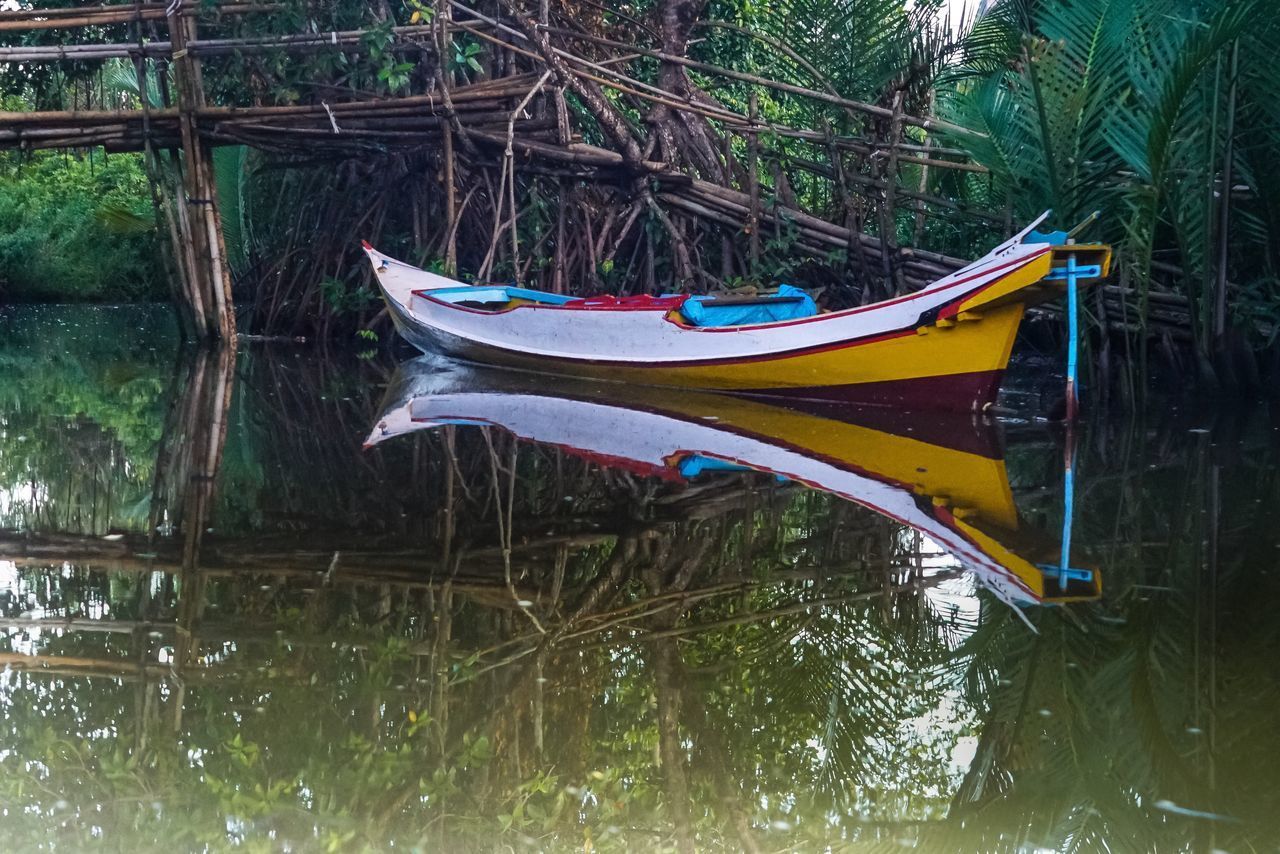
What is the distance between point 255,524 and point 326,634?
1.44 m

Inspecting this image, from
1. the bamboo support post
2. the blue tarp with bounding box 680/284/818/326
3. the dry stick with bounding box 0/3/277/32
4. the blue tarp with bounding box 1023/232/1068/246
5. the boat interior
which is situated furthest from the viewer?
the bamboo support post

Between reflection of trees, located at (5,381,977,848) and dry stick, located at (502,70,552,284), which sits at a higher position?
dry stick, located at (502,70,552,284)

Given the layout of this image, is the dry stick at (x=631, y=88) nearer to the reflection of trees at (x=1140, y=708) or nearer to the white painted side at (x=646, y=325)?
the white painted side at (x=646, y=325)

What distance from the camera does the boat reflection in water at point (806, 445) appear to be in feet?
14.1

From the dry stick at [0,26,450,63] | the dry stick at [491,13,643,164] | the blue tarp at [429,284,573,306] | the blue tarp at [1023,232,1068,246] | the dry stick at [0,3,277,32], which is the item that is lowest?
the blue tarp at [429,284,573,306]

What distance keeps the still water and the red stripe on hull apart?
4.78ft

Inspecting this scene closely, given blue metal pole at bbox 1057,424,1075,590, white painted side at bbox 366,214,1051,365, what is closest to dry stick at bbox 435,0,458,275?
white painted side at bbox 366,214,1051,365

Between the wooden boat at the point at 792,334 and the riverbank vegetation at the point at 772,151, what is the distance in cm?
108

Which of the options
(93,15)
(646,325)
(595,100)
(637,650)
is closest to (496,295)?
(646,325)

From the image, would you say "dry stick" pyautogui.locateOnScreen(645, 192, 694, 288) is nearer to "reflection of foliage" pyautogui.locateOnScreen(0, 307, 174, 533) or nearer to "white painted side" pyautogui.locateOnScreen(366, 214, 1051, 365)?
"white painted side" pyautogui.locateOnScreen(366, 214, 1051, 365)

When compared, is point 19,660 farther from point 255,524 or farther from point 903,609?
point 903,609

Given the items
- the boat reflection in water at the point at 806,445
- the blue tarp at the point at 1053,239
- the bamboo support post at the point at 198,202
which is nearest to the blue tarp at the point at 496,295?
the boat reflection in water at the point at 806,445

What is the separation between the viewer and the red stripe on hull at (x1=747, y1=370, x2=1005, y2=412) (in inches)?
303

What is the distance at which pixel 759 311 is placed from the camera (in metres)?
8.95
